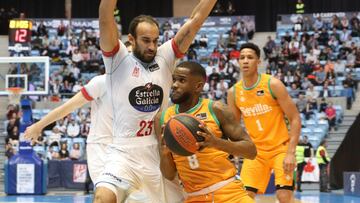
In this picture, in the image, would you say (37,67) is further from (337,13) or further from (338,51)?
(337,13)

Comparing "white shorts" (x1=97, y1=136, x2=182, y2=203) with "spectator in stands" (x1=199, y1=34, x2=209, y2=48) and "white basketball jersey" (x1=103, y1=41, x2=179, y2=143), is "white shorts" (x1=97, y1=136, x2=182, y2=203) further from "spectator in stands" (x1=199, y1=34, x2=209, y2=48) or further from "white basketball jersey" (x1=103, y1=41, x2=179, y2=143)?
"spectator in stands" (x1=199, y1=34, x2=209, y2=48)

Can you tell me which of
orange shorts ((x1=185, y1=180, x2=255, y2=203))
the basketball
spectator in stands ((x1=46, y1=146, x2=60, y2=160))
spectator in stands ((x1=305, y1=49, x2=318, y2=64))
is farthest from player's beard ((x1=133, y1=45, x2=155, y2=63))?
spectator in stands ((x1=305, y1=49, x2=318, y2=64))

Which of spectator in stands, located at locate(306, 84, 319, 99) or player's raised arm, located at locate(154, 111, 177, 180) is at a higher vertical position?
spectator in stands, located at locate(306, 84, 319, 99)

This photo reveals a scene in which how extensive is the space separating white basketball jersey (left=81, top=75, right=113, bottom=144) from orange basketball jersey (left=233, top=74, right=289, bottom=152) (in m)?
1.64

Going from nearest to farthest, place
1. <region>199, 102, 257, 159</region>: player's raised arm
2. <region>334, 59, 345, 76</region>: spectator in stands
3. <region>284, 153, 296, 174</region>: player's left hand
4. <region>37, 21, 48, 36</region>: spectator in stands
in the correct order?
<region>199, 102, 257, 159</region>: player's raised arm, <region>284, 153, 296, 174</region>: player's left hand, <region>334, 59, 345, 76</region>: spectator in stands, <region>37, 21, 48, 36</region>: spectator in stands

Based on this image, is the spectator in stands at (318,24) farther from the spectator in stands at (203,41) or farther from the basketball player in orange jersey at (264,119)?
the basketball player in orange jersey at (264,119)

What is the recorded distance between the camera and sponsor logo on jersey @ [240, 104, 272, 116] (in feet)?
23.9

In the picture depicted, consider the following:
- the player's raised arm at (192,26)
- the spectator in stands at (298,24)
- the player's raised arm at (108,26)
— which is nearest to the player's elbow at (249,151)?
the player's raised arm at (192,26)

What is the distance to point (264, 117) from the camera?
287 inches

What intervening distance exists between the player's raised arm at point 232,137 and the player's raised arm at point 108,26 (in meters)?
0.94

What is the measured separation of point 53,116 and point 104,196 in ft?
6.08

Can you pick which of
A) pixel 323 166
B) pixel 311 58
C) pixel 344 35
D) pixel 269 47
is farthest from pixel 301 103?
pixel 344 35

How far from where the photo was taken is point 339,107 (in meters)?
22.2

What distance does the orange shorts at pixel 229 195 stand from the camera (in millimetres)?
4930
